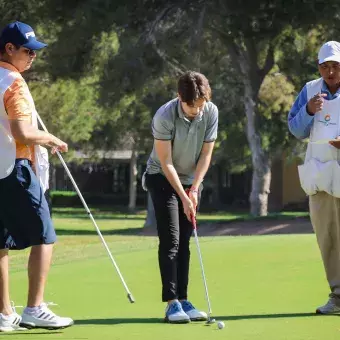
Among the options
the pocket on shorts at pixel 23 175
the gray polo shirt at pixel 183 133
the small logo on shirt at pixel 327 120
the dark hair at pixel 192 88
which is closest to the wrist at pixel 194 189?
the gray polo shirt at pixel 183 133

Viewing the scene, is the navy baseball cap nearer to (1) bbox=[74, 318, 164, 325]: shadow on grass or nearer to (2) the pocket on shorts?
A: (2) the pocket on shorts

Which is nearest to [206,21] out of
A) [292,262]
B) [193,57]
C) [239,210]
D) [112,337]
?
[193,57]

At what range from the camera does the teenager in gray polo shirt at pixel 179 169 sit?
7523 millimetres

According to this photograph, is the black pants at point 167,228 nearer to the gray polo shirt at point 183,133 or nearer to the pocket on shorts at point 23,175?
the gray polo shirt at point 183,133

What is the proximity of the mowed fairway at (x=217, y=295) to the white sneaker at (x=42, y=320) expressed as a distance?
0.06 metres

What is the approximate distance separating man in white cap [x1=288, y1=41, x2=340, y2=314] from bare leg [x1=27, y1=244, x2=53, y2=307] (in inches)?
81.6

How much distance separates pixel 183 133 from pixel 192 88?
0.37 m

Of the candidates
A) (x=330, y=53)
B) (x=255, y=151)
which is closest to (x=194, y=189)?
(x=330, y=53)

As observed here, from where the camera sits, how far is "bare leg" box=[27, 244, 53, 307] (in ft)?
22.1

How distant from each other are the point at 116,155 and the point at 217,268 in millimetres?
52893

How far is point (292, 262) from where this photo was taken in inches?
414

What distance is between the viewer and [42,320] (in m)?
6.68

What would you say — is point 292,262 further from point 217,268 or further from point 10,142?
point 10,142

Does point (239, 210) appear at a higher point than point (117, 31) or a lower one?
lower
